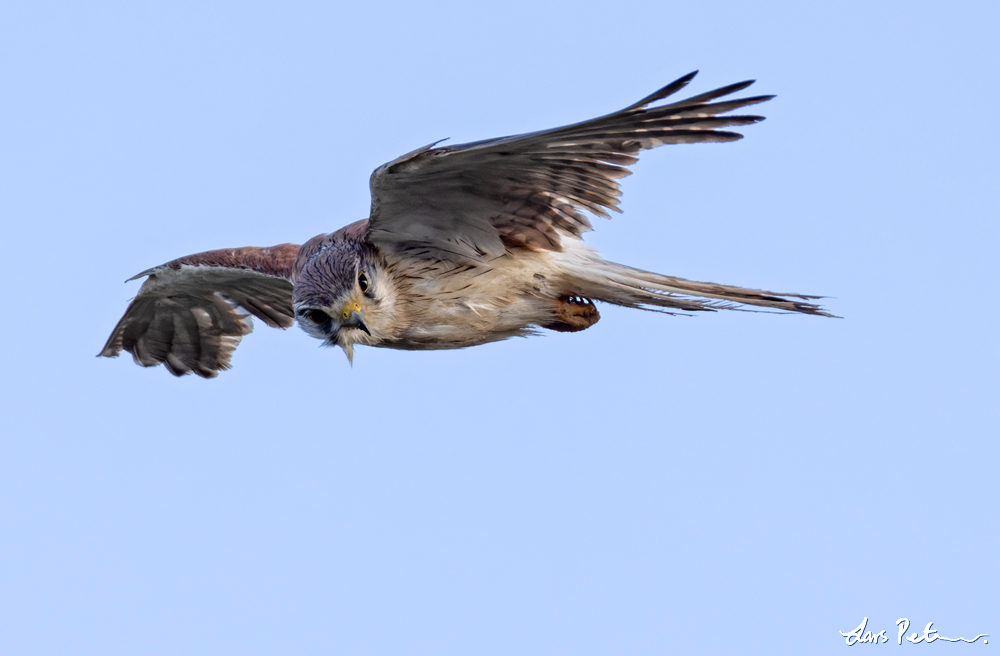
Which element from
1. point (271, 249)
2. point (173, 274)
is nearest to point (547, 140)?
point (271, 249)

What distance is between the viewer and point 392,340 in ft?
22.3

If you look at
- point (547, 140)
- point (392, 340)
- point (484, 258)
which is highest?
point (547, 140)

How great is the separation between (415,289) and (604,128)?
170 cm

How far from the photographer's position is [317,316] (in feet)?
20.9

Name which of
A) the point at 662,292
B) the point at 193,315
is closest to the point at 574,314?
the point at 662,292

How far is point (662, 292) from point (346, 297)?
1962 mm

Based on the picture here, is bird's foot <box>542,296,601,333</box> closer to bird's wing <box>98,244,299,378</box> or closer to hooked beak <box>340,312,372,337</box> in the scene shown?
hooked beak <box>340,312,372,337</box>

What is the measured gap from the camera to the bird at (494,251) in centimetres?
597

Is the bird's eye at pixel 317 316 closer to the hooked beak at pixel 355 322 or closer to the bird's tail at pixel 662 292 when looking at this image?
the hooked beak at pixel 355 322

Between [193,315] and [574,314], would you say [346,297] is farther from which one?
[193,315]

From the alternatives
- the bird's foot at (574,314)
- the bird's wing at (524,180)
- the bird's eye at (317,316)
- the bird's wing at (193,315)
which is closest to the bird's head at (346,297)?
the bird's eye at (317,316)

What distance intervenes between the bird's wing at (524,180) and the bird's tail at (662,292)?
1.03 ft

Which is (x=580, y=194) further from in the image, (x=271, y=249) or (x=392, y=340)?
(x=271, y=249)

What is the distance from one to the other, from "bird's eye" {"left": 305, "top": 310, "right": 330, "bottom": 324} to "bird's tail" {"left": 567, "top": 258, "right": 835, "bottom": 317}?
5.33ft
